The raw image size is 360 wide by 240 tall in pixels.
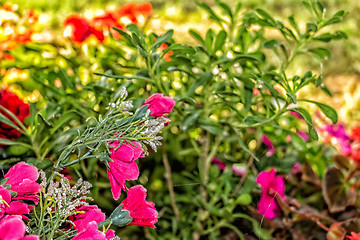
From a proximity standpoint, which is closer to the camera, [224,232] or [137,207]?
[137,207]

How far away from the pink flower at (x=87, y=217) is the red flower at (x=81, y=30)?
703 millimetres

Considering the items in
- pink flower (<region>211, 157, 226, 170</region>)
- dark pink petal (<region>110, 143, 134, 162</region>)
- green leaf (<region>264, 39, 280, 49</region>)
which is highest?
green leaf (<region>264, 39, 280, 49</region>)

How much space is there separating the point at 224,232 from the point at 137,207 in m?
0.42

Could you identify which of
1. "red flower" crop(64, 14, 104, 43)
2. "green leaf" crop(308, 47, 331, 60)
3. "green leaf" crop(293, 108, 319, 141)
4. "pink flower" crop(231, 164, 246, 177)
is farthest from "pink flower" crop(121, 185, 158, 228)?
"red flower" crop(64, 14, 104, 43)

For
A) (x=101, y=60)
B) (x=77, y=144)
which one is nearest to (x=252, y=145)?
(x=101, y=60)

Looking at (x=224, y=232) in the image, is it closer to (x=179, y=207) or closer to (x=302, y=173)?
(x=179, y=207)

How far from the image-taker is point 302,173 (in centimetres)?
97

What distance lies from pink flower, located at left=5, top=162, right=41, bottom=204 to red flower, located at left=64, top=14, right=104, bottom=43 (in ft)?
2.19

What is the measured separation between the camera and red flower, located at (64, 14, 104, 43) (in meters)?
1.04

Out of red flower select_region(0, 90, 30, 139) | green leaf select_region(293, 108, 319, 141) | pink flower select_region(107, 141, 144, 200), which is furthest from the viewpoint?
red flower select_region(0, 90, 30, 139)

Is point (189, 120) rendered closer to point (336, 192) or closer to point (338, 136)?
point (336, 192)

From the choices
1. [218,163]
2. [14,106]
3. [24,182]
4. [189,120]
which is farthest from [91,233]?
[218,163]

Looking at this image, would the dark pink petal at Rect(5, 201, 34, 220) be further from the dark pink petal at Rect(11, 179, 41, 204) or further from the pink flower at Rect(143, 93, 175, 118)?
the pink flower at Rect(143, 93, 175, 118)

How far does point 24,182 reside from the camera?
42cm
